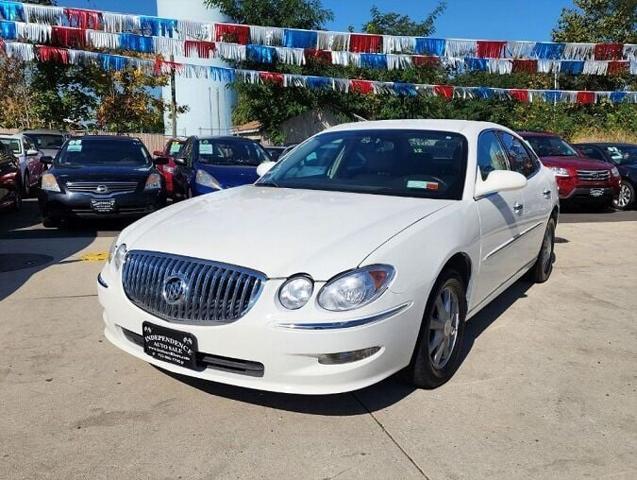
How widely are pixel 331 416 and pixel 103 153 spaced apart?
7737 mm

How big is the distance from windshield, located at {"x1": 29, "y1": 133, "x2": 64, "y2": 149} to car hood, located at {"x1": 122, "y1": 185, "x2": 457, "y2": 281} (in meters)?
16.2

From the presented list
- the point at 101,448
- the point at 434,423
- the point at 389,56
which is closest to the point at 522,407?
the point at 434,423

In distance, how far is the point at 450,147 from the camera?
414cm

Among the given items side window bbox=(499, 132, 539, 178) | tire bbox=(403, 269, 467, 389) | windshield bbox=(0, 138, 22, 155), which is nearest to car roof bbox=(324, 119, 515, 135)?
side window bbox=(499, 132, 539, 178)

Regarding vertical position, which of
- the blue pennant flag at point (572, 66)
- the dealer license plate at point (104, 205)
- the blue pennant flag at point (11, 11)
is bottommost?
the dealer license plate at point (104, 205)

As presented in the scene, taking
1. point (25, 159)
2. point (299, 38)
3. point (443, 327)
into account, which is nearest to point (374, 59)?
point (299, 38)

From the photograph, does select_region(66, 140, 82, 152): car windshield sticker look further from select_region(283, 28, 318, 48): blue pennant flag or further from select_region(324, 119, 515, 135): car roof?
select_region(324, 119, 515, 135): car roof

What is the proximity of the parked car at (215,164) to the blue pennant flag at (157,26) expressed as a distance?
2900 mm

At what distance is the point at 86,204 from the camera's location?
8273 millimetres

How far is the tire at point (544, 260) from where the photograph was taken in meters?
5.72

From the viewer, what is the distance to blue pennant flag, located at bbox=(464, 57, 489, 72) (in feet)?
47.0

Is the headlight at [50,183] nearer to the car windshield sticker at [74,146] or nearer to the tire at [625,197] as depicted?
the car windshield sticker at [74,146]

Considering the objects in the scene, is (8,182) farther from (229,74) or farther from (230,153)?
(229,74)

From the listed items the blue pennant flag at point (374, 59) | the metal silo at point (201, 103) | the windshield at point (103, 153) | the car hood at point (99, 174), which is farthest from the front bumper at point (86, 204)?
the metal silo at point (201, 103)
